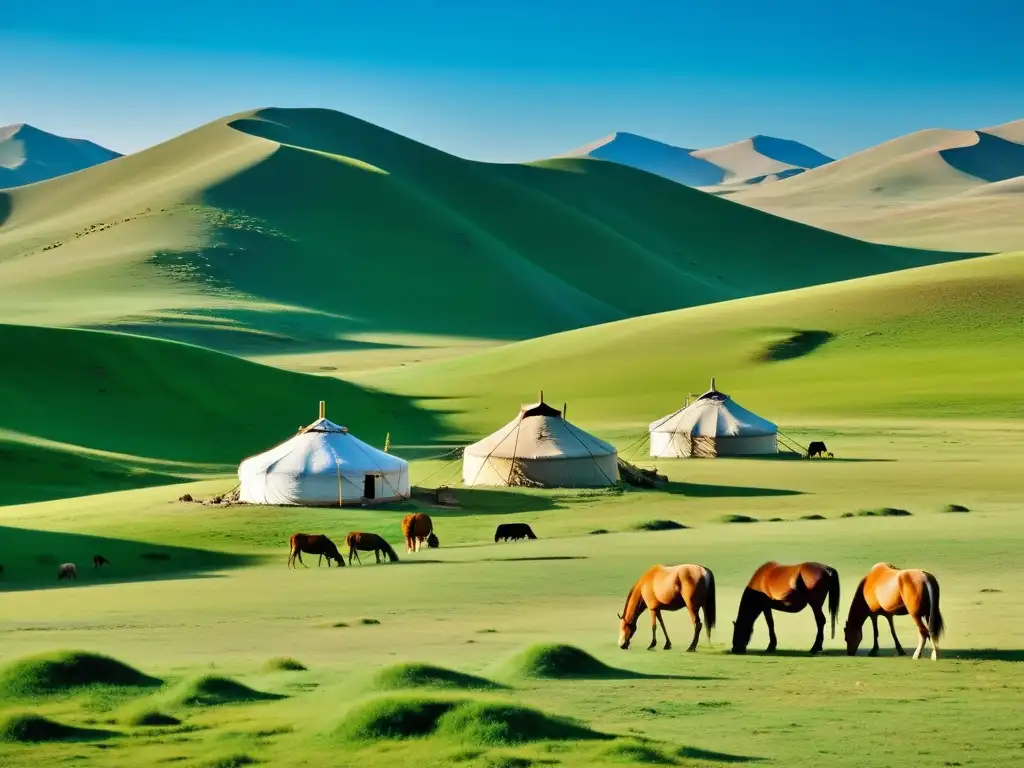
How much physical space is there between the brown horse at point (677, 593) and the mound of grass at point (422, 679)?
266 centimetres

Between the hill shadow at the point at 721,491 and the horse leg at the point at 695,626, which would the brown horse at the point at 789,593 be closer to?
the horse leg at the point at 695,626

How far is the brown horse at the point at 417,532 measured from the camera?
30.2m

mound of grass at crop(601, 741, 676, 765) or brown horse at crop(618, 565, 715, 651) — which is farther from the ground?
brown horse at crop(618, 565, 715, 651)

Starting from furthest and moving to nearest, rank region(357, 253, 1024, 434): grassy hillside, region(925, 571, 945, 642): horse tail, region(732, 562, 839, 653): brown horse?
region(357, 253, 1024, 434): grassy hillside < region(732, 562, 839, 653): brown horse < region(925, 571, 945, 642): horse tail

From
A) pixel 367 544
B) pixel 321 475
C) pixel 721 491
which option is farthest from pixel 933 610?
pixel 721 491

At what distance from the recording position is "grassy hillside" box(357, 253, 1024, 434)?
64312mm

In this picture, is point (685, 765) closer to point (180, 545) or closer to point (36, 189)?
point (180, 545)

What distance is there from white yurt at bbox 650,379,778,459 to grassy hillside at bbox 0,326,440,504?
14238 mm

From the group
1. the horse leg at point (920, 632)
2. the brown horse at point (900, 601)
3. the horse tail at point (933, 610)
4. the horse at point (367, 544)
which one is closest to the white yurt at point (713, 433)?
the horse at point (367, 544)

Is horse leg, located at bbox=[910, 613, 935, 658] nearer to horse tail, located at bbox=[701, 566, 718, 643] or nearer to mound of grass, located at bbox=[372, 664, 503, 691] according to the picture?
horse tail, located at bbox=[701, 566, 718, 643]

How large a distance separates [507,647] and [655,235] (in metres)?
175

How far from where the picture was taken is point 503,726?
1176cm

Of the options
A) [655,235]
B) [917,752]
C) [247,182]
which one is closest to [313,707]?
[917,752]

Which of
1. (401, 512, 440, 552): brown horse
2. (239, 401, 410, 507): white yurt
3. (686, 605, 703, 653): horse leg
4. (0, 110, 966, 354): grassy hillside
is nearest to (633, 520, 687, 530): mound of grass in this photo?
(401, 512, 440, 552): brown horse
